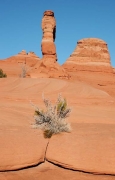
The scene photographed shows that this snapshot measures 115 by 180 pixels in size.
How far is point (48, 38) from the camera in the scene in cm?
2491

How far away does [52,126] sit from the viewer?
5832mm

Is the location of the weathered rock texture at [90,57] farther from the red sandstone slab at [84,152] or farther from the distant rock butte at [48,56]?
the red sandstone slab at [84,152]

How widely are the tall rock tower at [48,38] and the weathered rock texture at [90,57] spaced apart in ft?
59.2

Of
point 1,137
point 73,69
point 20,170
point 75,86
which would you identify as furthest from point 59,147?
point 73,69

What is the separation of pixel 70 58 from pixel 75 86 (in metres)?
30.4

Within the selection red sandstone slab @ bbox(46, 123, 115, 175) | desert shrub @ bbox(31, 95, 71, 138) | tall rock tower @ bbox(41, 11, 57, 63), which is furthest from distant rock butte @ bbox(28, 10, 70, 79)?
red sandstone slab @ bbox(46, 123, 115, 175)

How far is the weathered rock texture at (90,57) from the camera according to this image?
43.2 meters

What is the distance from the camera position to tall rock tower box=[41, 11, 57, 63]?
24.7 m

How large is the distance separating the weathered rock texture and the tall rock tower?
1804 centimetres

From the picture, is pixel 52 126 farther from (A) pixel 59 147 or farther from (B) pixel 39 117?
(A) pixel 59 147

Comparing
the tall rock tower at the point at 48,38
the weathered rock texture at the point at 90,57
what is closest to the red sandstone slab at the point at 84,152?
the tall rock tower at the point at 48,38

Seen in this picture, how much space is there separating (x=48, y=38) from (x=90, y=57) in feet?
68.4

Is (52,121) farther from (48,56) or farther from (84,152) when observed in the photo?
(48,56)

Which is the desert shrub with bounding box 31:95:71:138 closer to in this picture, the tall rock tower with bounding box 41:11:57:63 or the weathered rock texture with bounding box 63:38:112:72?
the tall rock tower with bounding box 41:11:57:63
